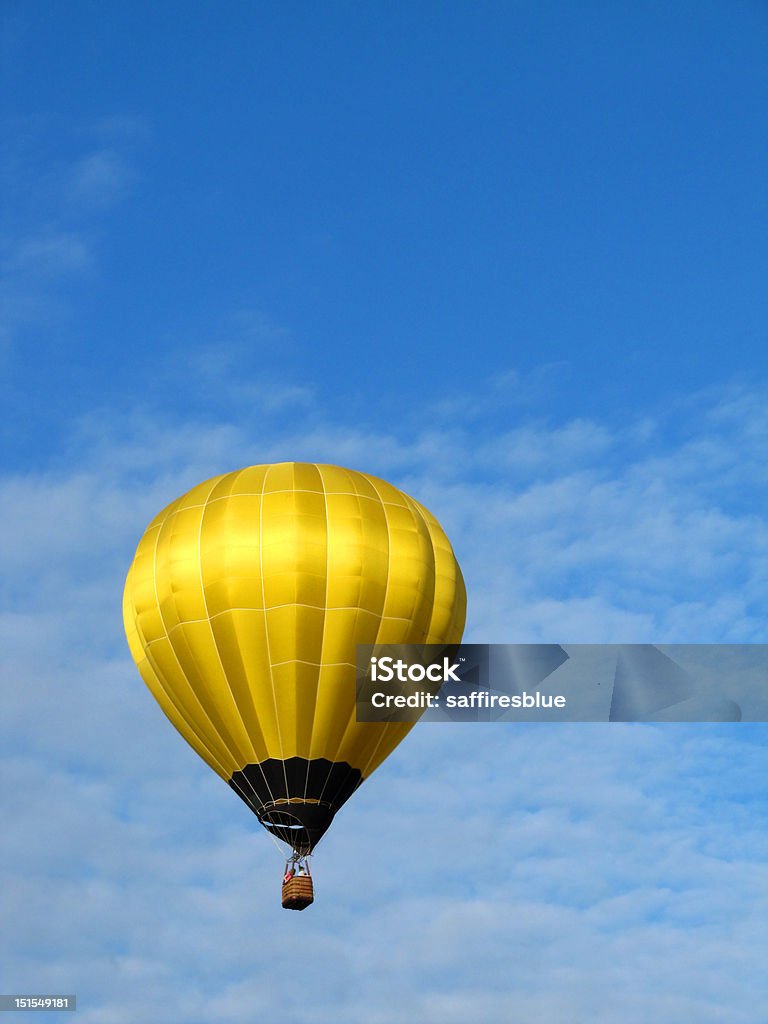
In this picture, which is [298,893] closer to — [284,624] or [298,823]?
[298,823]

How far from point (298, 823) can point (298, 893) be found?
118 cm

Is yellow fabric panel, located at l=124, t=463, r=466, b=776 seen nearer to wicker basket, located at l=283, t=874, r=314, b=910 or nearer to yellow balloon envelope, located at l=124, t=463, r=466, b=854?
yellow balloon envelope, located at l=124, t=463, r=466, b=854

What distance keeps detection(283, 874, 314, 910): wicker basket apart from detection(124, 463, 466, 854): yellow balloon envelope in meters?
0.59

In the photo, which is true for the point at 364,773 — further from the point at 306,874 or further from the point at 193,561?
the point at 193,561

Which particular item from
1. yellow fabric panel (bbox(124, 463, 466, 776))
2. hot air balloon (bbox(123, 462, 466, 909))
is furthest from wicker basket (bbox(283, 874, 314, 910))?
yellow fabric panel (bbox(124, 463, 466, 776))

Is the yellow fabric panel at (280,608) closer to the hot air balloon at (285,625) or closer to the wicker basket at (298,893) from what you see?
the hot air balloon at (285,625)

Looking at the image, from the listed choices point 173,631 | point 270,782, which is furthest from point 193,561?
point 270,782

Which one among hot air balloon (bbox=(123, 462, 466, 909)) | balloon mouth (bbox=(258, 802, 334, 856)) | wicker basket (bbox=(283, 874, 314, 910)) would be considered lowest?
wicker basket (bbox=(283, 874, 314, 910))

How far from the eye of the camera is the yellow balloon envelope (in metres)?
31.1

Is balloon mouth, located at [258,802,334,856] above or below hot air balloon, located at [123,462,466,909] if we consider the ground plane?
below

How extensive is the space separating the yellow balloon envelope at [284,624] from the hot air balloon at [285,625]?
2 cm

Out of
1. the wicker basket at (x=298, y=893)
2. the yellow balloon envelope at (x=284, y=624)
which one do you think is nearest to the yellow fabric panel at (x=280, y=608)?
the yellow balloon envelope at (x=284, y=624)

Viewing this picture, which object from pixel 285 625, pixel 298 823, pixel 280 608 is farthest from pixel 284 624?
pixel 298 823

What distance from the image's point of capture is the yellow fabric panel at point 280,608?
31062 mm
